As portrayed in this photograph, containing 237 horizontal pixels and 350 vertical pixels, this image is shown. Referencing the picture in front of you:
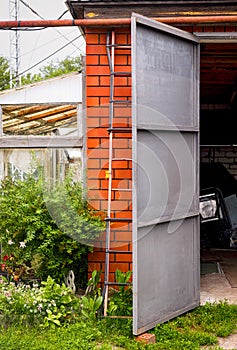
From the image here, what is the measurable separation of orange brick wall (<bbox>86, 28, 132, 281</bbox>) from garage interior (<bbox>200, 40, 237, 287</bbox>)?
1115 millimetres

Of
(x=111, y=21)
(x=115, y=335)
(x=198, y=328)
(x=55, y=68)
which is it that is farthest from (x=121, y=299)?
(x=55, y=68)

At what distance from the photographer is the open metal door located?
494cm

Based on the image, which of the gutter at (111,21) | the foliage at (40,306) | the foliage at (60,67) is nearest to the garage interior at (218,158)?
the gutter at (111,21)

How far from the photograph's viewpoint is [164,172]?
5324 mm

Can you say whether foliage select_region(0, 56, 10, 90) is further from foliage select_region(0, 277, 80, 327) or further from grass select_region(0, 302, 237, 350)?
grass select_region(0, 302, 237, 350)

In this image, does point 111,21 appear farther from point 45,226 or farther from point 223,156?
point 223,156

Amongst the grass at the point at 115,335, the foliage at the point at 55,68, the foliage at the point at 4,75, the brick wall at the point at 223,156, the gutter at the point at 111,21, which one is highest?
the foliage at the point at 55,68

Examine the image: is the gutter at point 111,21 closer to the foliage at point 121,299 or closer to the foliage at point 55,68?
the foliage at point 121,299

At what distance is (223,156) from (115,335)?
768 cm

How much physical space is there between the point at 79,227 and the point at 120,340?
1232 mm

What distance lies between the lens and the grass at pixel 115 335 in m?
4.73

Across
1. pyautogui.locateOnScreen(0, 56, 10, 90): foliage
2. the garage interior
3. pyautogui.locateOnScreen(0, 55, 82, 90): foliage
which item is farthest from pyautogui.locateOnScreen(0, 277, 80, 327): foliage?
pyautogui.locateOnScreen(0, 55, 82, 90): foliage

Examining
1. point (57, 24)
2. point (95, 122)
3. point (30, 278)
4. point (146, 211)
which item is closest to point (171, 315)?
point (146, 211)

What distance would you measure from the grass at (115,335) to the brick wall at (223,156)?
688 cm
